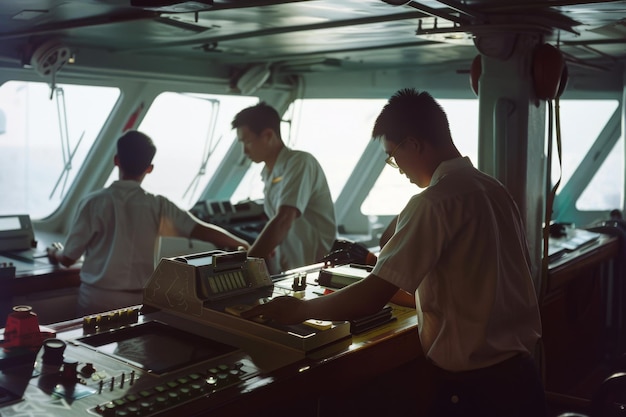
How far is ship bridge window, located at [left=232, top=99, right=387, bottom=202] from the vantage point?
7.14m

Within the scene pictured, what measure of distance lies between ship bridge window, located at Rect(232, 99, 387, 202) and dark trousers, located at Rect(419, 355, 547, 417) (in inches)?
195

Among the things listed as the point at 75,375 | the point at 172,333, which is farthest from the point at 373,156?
the point at 75,375

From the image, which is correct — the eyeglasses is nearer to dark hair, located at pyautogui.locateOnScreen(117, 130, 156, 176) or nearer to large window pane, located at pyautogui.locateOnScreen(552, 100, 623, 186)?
dark hair, located at pyautogui.locateOnScreen(117, 130, 156, 176)

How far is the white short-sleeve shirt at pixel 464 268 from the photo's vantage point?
2150mm

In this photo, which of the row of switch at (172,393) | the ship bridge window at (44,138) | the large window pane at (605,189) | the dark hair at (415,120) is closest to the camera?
the row of switch at (172,393)

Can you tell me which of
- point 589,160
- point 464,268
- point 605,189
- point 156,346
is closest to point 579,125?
point 589,160

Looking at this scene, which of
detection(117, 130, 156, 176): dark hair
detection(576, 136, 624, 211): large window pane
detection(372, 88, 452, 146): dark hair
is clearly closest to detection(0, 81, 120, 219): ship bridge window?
detection(117, 130, 156, 176): dark hair

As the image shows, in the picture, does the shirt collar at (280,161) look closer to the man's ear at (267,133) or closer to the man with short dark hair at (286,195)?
the man with short dark hair at (286,195)

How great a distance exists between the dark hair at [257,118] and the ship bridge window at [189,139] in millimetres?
1962

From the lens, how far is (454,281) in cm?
220

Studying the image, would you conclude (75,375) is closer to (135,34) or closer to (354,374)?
(354,374)

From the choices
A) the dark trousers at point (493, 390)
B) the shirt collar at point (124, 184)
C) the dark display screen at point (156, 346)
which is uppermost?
the shirt collar at point (124, 184)

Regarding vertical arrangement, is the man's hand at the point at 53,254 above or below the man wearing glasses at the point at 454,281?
below

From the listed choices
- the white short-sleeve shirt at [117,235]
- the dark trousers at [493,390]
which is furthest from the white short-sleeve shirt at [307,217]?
the dark trousers at [493,390]
